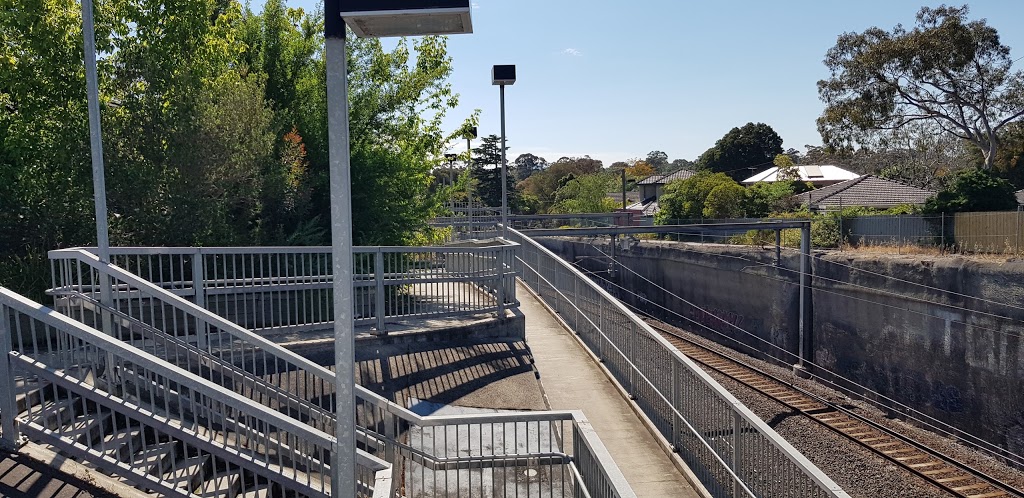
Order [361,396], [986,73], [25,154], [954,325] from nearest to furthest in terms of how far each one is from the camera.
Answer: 1. [361,396]
2. [25,154]
3. [954,325]
4. [986,73]

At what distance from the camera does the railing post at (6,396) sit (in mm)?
5191

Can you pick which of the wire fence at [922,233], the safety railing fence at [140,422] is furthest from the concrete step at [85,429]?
the wire fence at [922,233]

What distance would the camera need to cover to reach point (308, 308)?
11.3 m

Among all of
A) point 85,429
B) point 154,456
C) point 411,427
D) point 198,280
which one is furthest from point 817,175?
point 85,429

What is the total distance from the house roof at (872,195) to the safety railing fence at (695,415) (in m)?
30.8

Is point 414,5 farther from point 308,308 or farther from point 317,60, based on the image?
point 317,60

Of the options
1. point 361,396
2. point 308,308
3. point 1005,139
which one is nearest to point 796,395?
point 308,308

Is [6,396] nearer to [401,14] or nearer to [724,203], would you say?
[401,14]

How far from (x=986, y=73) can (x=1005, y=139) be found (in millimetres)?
4724

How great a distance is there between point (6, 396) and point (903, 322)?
22291 mm

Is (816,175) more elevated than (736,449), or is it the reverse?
(816,175)

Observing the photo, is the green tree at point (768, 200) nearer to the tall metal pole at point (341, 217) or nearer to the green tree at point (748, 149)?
the green tree at point (748, 149)

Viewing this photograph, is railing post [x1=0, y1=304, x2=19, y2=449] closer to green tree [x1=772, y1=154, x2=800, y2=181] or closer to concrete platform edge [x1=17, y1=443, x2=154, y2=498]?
concrete platform edge [x1=17, y1=443, x2=154, y2=498]

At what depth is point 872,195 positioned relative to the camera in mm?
38250
